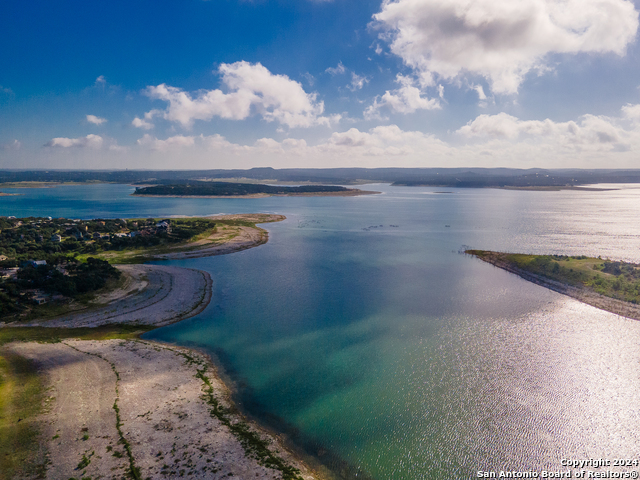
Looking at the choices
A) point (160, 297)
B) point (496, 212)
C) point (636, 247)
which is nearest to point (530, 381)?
point (160, 297)

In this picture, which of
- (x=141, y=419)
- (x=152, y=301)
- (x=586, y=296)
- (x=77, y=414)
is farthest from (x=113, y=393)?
(x=586, y=296)

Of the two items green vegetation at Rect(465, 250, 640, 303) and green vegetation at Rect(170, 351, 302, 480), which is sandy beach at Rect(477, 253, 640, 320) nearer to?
Answer: green vegetation at Rect(465, 250, 640, 303)

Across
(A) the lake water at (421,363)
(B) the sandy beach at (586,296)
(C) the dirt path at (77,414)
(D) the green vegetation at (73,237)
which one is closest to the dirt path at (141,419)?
(C) the dirt path at (77,414)

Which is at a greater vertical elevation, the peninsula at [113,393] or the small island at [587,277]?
the small island at [587,277]

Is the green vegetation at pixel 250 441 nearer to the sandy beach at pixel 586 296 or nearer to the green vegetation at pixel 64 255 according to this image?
the green vegetation at pixel 64 255

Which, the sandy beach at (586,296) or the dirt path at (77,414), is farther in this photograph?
the sandy beach at (586,296)

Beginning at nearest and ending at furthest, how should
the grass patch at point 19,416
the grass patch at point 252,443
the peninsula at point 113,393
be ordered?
the grass patch at point 19,416, the peninsula at point 113,393, the grass patch at point 252,443
